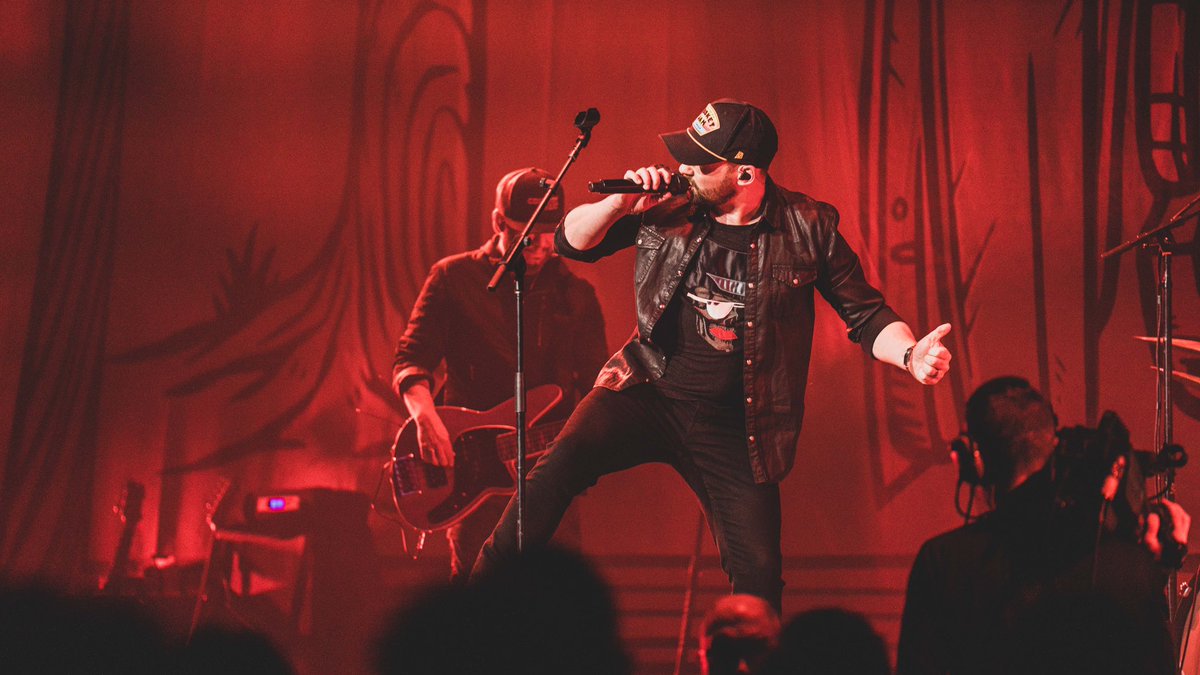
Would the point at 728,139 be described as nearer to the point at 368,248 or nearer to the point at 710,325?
the point at 710,325

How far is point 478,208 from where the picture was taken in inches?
192

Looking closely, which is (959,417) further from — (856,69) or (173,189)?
(173,189)

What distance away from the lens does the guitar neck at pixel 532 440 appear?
457 cm

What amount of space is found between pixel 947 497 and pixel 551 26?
2.94 meters

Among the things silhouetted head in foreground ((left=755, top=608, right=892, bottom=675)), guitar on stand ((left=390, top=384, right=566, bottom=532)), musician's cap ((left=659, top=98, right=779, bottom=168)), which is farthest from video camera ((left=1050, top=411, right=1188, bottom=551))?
guitar on stand ((left=390, top=384, right=566, bottom=532))

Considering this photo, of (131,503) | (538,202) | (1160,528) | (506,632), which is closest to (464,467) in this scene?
(538,202)

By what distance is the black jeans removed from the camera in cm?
300

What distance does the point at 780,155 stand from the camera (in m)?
4.92

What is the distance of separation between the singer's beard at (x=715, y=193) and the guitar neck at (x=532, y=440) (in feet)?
5.38

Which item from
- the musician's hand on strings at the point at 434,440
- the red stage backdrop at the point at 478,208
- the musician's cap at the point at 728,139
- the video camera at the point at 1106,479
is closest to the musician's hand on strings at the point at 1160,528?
the video camera at the point at 1106,479

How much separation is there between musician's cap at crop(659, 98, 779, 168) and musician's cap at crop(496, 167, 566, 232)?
5.48ft

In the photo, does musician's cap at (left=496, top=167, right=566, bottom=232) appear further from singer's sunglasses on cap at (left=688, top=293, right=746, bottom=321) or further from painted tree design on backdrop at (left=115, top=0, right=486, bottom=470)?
singer's sunglasses on cap at (left=688, top=293, right=746, bottom=321)

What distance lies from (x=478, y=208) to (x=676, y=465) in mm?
2113

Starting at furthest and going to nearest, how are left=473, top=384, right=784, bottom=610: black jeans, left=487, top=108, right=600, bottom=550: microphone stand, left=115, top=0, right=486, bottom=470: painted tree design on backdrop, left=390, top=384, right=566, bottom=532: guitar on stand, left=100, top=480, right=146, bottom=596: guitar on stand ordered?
1. left=115, top=0, right=486, bottom=470: painted tree design on backdrop
2. left=100, top=480, right=146, bottom=596: guitar on stand
3. left=390, top=384, right=566, bottom=532: guitar on stand
4. left=473, top=384, right=784, bottom=610: black jeans
5. left=487, top=108, right=600, bottom=550: microphone stand
